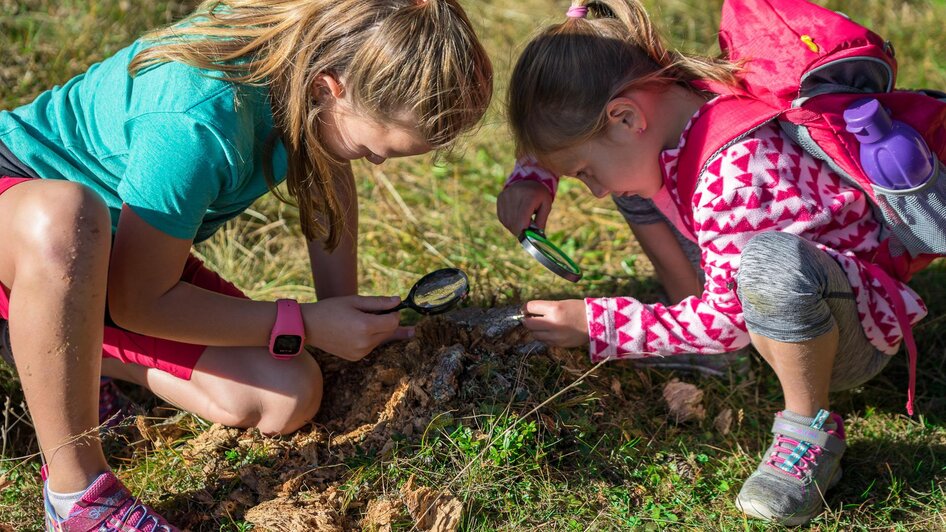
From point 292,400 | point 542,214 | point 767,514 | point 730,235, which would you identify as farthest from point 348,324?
point 767,514

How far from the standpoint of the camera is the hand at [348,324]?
2.18m

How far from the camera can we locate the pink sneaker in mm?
1917

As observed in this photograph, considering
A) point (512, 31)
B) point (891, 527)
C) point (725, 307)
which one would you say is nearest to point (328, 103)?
point (725, 307)

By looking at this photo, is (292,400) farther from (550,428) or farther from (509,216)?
(509,216)

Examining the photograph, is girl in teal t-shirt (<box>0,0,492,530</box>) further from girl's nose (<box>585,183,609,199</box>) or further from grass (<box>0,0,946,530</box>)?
girl's nose (<box>585,183,609,199</box>)

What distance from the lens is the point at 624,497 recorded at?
2.16 m

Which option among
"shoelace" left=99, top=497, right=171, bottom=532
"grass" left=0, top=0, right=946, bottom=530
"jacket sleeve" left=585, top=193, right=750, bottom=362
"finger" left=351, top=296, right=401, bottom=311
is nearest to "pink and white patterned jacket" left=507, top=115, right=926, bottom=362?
"jacket sleeve" left=585, top=193, right=750, bottom=362

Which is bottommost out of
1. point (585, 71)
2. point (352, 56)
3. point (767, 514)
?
point (767, 514)

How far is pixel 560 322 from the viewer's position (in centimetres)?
230

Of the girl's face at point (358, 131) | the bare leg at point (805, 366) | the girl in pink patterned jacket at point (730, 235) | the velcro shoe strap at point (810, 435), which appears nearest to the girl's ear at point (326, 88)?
the girl's face at point (358, 131)

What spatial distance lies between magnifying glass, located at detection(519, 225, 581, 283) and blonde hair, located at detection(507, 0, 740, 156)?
0.28 meters

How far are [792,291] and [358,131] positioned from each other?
102 cm

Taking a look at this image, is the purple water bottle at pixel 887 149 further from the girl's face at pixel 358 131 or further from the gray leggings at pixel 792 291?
the girl's face at pixel 358 131

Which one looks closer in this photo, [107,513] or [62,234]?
[62,234]
